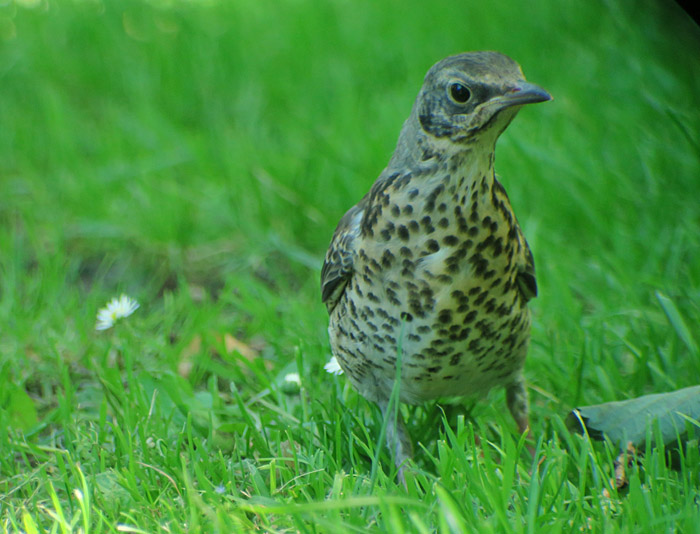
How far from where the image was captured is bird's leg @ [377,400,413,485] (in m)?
2.79

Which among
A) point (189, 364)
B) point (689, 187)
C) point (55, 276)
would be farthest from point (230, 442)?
point (689, 187)

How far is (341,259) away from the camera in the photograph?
9.36ft

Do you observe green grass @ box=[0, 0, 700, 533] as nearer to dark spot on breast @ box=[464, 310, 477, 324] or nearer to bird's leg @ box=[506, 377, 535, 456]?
bird's leg @ box=[506, 377, 535, 456]

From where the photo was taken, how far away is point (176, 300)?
431cm

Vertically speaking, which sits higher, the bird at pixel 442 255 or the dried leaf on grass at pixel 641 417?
the bird at pixel 442 255

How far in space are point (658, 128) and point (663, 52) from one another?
390 mm

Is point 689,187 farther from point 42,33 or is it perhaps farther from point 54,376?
point 42,33

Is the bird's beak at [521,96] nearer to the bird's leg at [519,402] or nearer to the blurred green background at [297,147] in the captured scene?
the bird's leg at [519,402]

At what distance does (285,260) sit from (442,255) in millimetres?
2288

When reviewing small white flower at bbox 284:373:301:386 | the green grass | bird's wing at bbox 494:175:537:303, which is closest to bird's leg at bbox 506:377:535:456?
the green grass

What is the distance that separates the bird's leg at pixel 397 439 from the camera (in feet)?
9.16

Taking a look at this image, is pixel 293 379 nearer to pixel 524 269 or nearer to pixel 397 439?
pixel 397 439

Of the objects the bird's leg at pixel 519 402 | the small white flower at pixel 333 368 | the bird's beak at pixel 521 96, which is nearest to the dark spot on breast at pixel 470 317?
the bird's leg at pixel 519 402

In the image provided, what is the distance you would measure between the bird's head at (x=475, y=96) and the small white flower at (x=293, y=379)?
1151 mm
